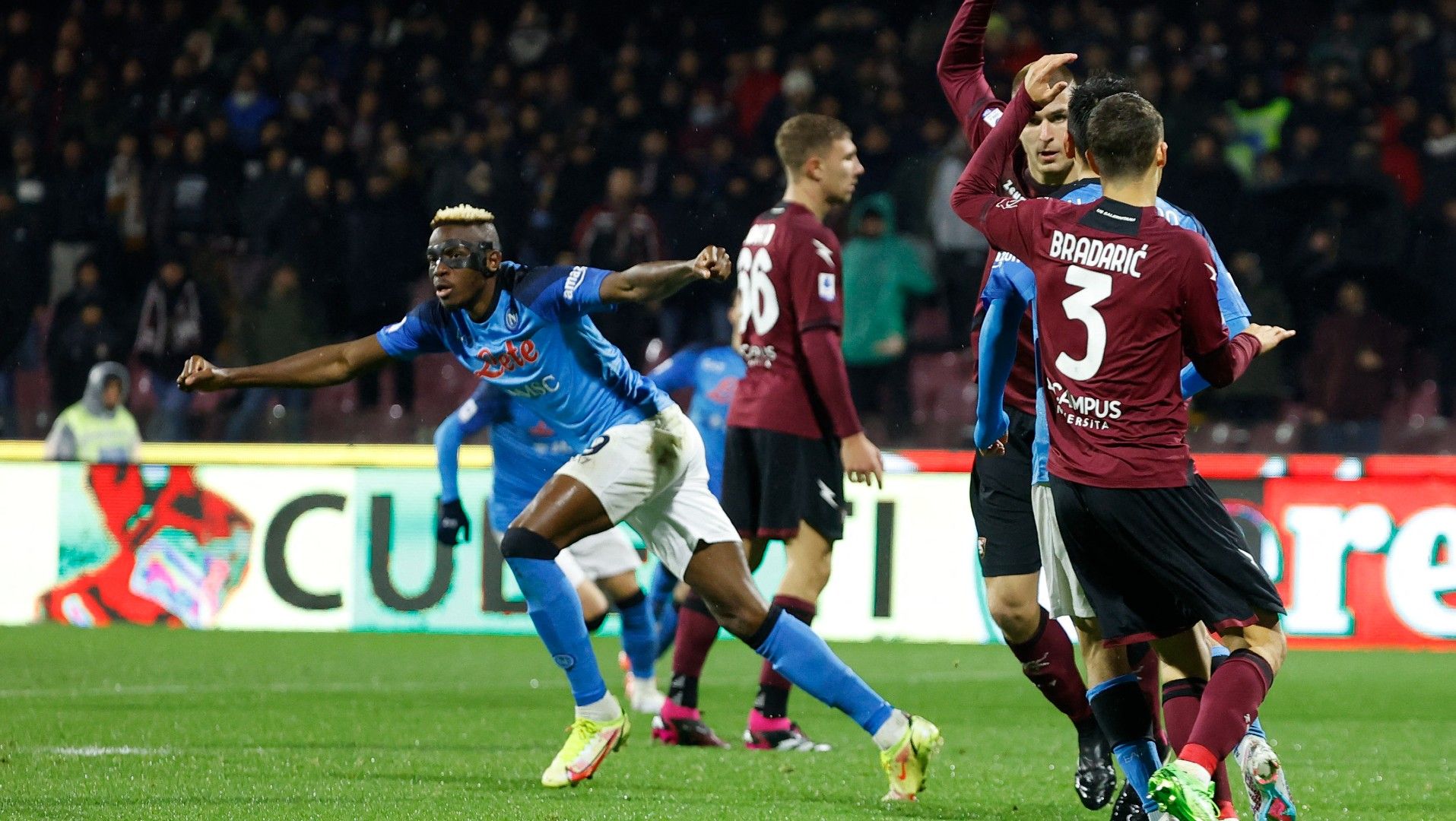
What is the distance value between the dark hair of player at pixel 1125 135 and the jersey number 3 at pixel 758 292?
3018 millimetres

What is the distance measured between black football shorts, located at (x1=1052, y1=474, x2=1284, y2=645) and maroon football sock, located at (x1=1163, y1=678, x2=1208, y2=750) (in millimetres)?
189

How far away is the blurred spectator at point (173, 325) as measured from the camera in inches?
592

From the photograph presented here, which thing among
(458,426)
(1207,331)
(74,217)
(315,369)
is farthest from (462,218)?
(74,217)

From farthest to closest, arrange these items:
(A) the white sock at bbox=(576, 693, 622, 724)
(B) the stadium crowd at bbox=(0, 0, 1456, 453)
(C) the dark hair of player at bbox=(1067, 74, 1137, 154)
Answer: (B) the stadium crowd at bbox=(0, 0, 1456, 453) → (A) the white sock at bbox=(576, 693, 622, 724) → (C) the dark hair of player at bbox=(1067, 74, 1137, 154)

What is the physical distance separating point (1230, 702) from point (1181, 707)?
1.01ft

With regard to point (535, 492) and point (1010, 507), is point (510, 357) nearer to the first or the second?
point (1010, 507)

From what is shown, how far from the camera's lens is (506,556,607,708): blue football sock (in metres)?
6.29

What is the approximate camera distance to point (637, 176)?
15.3 m

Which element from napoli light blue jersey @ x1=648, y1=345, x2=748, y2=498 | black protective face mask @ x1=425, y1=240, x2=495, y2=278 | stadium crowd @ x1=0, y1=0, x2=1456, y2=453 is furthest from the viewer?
stadium crowd @ x1=0, y1=0, x2=1456, y2=453

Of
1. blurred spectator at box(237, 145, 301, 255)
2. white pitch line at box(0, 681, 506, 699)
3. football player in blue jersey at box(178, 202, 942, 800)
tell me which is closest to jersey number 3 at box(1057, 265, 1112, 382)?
football player in blue jersey at box(178, 202, 942, 800)

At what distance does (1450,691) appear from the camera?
9414 mm

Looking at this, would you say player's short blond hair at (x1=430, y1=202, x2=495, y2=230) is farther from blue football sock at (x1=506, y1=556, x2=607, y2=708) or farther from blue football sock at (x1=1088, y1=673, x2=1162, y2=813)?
blue football sock at (x1=1088, y1=673, x2=1162, y2=813)

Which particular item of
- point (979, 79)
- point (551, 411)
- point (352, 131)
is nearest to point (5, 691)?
point (551, 411)

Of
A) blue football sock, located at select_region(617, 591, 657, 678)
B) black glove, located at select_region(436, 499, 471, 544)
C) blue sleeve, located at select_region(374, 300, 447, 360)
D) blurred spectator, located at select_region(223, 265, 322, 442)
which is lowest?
blue football sock, located at select_region(617, 591, 657, 678)
